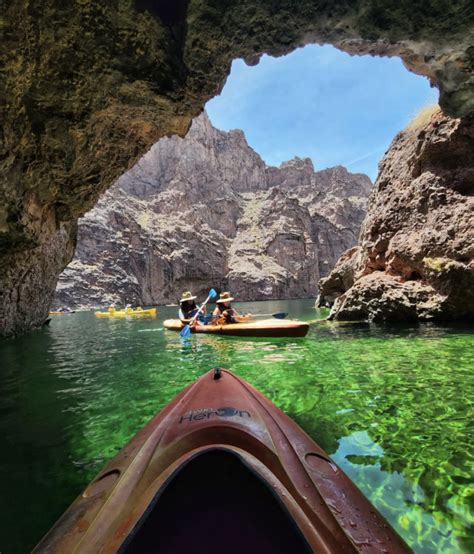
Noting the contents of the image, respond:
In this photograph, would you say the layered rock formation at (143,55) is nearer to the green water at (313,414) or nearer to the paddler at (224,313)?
the green water at (313,414)

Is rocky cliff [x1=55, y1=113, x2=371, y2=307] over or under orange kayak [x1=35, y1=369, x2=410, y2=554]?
over

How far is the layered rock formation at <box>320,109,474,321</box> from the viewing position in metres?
12.0

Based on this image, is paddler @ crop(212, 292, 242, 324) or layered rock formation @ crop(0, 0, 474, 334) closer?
layered rock formation @ crop(0, 0, 474, 334)

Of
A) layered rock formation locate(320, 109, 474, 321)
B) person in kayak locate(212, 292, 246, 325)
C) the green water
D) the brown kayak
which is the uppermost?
layered rock formation locate(320, 109, 474, 321)

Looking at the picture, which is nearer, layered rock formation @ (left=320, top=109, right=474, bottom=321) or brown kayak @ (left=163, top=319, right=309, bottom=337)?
brown kayak @ (left=163, top=319, right=309, bottom=337)

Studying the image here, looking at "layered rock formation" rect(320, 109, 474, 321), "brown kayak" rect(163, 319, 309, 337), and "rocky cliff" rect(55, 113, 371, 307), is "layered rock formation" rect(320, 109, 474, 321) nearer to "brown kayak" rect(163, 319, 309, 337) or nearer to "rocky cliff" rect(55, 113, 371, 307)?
"brown kayak" rect(163, 319, 309, 337)

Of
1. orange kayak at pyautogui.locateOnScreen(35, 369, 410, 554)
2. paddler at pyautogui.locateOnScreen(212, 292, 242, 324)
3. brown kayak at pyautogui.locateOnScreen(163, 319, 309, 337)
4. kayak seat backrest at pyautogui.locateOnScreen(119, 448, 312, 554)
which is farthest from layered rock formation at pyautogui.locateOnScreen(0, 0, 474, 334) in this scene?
paddler at pyautogui.locateOnScreen(212, 292, 242, 324)

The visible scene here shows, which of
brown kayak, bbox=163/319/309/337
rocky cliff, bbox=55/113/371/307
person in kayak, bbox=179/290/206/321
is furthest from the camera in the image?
rocky cliff, bbox=55/113/371/307

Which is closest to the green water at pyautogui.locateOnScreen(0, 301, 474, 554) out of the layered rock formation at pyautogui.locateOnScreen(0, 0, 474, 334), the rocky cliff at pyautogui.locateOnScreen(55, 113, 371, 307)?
the layered rock formation at pyautogui.locateOnScreen(0, 0, 474, 334)

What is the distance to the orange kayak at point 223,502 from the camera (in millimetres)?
1812

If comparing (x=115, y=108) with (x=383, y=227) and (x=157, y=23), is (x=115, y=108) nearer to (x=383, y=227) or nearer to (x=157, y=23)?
(x=157, y=23)

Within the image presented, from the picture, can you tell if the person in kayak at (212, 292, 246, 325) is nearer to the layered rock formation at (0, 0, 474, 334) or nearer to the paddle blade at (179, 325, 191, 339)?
the paddle blade at (179, 325, 191, 339)

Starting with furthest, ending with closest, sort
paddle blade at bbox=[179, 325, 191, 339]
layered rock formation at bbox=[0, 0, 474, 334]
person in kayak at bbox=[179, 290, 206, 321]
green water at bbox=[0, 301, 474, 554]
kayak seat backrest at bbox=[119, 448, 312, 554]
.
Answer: person in kayak at bbox=[179, 290, 206, 321] < paddle blade at bbox=[179, 325, 191, 339] < layered rock formation at bbox=[0, 0, 474, 334] < green water at bbox=[0, 301, 474, 554] < kayak seat backrest at bbox=[119, 448, 312, 554]

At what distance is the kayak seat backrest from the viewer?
1.80 m
